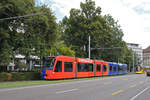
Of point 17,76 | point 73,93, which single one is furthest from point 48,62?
point 73,93

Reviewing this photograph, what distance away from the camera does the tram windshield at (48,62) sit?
89.6 ft

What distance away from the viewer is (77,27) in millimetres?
56844

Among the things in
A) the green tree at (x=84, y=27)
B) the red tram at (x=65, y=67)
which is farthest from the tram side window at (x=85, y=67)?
the green tree at (x=84, y=27)

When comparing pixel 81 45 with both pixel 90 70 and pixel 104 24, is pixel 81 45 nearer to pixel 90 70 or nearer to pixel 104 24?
pixel 104 24

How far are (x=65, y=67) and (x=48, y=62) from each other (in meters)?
2.67

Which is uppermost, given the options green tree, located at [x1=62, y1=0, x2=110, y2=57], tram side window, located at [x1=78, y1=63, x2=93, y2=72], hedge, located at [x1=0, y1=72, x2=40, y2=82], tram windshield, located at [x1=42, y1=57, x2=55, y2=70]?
green tree, located at [x1=62, y1=0, x2=110, y2=57]

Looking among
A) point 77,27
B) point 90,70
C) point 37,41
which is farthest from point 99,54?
point 37,41

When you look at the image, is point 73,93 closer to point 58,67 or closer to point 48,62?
point 58,67

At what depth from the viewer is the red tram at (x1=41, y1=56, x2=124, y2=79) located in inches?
1072

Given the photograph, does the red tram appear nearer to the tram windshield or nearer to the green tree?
the tram windshield

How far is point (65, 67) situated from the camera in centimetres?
2927

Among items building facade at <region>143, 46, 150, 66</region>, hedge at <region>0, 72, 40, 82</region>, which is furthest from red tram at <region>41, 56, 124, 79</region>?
building facade at <region>143, 46, 150, 66</region>

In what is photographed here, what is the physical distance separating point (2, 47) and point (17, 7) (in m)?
4.97

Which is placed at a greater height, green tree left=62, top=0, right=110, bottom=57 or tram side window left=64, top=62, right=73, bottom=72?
green tree left=62, top=0, right=110, bottom=57
